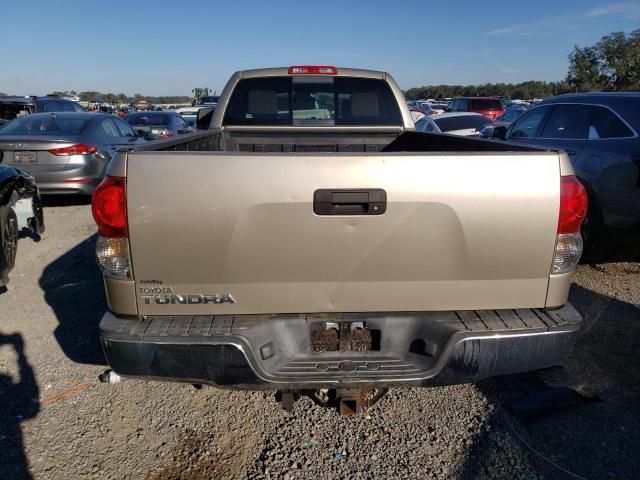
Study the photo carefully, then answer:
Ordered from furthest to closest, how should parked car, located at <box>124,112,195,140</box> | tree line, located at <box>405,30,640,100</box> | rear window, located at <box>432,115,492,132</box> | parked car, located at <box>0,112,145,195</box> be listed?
tree line, located at <box>405,30,640,100</box> → parked car, located at <box>124,112,195,140</box> → rear window, located at <box>432,115,492,132</box> → parked car, located at <box>0,112,145,195</box>

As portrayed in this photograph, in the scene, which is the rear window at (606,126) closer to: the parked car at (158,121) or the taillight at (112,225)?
the taillight at (112,225)

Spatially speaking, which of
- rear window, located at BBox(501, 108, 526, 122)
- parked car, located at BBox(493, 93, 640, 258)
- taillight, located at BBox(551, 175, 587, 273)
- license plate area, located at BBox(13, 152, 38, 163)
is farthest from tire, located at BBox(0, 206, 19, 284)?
rear window, located at BBox(501, 108, 526, 122)

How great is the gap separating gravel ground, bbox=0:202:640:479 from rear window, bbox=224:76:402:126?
8.00 feet

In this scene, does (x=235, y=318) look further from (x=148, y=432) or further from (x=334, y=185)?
(x=148, y=432)

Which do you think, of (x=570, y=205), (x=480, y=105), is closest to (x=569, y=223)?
(x=570, y=205)

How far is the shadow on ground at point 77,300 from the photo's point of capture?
374cm

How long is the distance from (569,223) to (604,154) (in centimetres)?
322

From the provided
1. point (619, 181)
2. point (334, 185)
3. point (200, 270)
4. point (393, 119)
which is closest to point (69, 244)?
point (393, 119)

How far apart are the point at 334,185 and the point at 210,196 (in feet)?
1.77

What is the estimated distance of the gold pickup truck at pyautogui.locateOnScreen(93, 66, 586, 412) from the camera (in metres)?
2.07

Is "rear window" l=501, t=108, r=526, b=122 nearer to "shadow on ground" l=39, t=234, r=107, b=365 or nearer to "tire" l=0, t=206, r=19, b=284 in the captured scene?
"shadow on ground" l=39, t=234, r=107, b=365

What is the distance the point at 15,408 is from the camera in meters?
2.97

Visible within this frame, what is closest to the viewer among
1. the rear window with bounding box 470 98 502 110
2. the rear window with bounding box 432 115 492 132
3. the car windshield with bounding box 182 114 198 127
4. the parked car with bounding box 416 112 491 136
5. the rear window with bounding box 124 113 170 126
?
the parked car with bounding box 416 112 491 136

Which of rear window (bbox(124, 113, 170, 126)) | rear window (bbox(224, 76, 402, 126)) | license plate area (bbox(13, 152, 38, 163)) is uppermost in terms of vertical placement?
rear window (bbox(224, 76, 402, 126))
